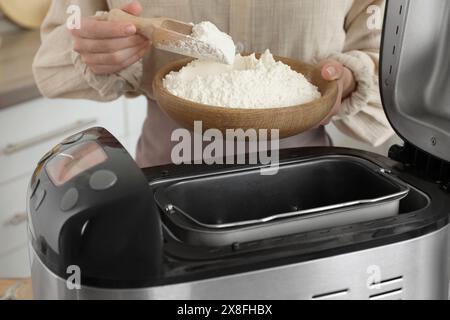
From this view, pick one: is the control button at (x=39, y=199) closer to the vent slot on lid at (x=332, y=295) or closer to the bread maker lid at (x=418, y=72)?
the vent slot on lid at (x=332, y=295)

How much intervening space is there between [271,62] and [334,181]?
16cm

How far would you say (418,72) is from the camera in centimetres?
70

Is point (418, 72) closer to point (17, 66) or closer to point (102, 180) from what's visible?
point (102, 180)

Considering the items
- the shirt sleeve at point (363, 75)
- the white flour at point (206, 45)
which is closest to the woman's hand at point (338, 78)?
the shirt sleeve at point (363, 75)

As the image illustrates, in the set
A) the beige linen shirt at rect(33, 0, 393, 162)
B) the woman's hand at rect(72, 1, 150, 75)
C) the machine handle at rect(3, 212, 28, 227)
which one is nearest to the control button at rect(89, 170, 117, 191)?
the woman's hand at rect(72, 1, 150, 75)

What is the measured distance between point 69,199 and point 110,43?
36 centimetres

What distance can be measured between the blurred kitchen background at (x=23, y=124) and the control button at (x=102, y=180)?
105 centimetres

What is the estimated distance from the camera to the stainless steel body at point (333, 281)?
20.9 inches

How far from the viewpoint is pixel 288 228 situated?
0.59 metres

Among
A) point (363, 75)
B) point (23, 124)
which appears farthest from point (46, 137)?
point (363, 75)

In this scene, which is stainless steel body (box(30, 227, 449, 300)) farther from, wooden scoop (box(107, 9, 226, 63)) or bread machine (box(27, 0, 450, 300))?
wooden scoop (box(107, 9, 226, 63))

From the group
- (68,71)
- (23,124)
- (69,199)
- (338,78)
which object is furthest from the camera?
(23,124)

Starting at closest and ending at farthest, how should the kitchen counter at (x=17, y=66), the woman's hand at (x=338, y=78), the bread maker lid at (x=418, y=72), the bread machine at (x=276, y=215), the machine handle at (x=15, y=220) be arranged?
the bread machine at (x=276, y=215)
the bread maker lid at (x=418, y=72)
the woman's hand at (x=338, y=78)
the kitchen counter at (x=17, y=66)
the machine handle at (x=15, y=220)

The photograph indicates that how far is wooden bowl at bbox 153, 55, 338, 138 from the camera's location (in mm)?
685
